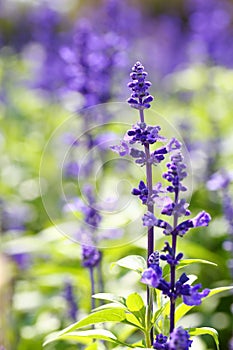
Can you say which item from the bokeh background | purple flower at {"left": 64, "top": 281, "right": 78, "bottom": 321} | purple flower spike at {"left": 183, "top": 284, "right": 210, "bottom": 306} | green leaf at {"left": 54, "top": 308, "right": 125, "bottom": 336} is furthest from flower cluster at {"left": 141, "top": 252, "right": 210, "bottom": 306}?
purple flower at {"left": 64, "top": 281, "right": 78, "bottom": 321}

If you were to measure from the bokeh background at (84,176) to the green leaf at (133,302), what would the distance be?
2.22 ft

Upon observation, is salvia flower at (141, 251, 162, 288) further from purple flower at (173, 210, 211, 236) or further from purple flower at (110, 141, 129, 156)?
purple flower at (110, 141, 129, 156)

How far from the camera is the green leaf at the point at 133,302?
6.80 feet

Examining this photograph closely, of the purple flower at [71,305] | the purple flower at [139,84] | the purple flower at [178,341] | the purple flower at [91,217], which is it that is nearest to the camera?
the purple flower at [178,341]

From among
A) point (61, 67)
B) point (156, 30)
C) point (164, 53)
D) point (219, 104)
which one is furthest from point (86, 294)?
point (156, 30)

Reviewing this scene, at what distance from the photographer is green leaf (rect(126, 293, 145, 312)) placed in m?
2.07

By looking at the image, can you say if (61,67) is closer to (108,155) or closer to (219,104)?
(219,104)

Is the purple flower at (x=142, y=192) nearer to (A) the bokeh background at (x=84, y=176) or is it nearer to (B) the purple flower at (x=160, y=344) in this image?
(B) the purple flower at (x=160, y=344)

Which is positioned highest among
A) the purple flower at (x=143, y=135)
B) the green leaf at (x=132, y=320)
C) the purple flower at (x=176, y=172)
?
the purple flower at (x=143, y=135)

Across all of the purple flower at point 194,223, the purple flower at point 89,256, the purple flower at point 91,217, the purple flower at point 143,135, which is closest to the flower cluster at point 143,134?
the purple flower at point 143,135

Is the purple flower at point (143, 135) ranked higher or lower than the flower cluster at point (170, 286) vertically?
higher

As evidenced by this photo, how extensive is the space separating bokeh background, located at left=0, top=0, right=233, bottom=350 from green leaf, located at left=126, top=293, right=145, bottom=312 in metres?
0.68

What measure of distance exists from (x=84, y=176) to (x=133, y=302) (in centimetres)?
210

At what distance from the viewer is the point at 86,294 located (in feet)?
11.6
